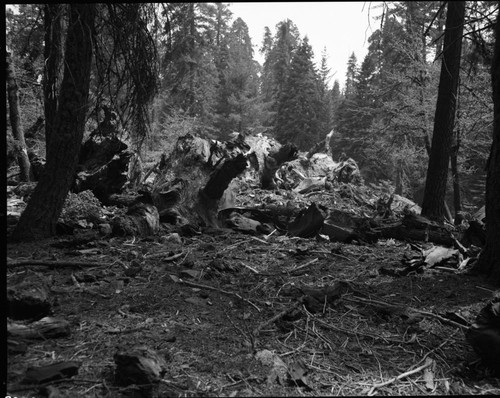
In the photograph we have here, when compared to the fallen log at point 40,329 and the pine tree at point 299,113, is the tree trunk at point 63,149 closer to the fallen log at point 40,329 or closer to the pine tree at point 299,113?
the fallen log at point 40,329

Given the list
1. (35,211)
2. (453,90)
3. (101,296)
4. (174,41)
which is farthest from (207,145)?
(453,90)

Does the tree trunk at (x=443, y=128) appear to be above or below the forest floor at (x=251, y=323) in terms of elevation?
above

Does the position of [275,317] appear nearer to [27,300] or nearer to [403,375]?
[403,375]

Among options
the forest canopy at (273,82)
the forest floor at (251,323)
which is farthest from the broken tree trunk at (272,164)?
the forest floor at (251,323)

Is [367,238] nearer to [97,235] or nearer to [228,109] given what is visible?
[97,235]

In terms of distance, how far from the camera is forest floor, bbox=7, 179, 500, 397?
5.78 feet

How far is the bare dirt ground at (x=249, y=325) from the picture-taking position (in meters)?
1.76

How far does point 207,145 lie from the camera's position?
703cm

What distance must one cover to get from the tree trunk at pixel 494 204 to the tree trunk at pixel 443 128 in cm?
481

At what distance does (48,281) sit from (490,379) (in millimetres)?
2896

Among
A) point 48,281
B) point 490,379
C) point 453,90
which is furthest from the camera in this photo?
point 453,90

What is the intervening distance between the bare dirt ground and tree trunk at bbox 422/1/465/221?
16.3 ft

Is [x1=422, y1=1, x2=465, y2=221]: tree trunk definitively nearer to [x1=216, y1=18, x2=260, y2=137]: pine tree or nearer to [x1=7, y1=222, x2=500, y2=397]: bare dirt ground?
[x1=7, y1=222, x2=500, y2=397]: bare dirt ground

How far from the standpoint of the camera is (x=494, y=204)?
3.19m
